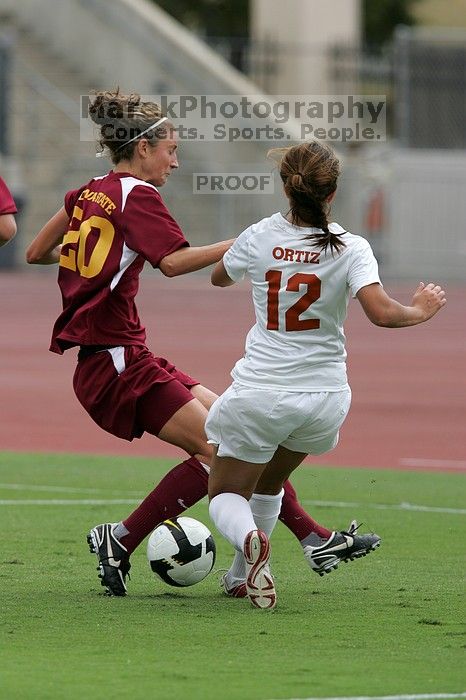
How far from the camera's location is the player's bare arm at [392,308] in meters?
5.86

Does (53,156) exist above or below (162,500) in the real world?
below

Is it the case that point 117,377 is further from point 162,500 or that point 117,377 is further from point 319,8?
point 319,8

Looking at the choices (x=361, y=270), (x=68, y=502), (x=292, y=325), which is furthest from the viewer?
(x=68, y=502)

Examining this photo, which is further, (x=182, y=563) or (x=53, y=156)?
(x=53, y=156)

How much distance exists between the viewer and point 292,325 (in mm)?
6105

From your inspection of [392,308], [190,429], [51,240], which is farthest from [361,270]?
[51,240]

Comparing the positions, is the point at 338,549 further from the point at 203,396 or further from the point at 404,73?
the point at 404,73

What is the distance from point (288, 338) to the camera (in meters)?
6.11

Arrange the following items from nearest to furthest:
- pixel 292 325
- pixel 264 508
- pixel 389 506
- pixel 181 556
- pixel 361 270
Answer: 1. pixel 361 270
2. pixel 292 325
3. pixel 264 508
4. pixel 181 556
5. pixel 389 506

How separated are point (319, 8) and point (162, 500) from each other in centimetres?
3128

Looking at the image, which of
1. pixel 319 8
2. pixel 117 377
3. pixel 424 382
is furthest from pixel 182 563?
pixel 319 8

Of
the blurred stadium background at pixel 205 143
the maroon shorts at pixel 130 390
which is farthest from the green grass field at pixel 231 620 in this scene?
the blurred stadium background at pixel 205 143

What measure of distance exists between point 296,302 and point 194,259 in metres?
0.48

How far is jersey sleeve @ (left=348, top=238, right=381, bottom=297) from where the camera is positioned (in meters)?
5.96
